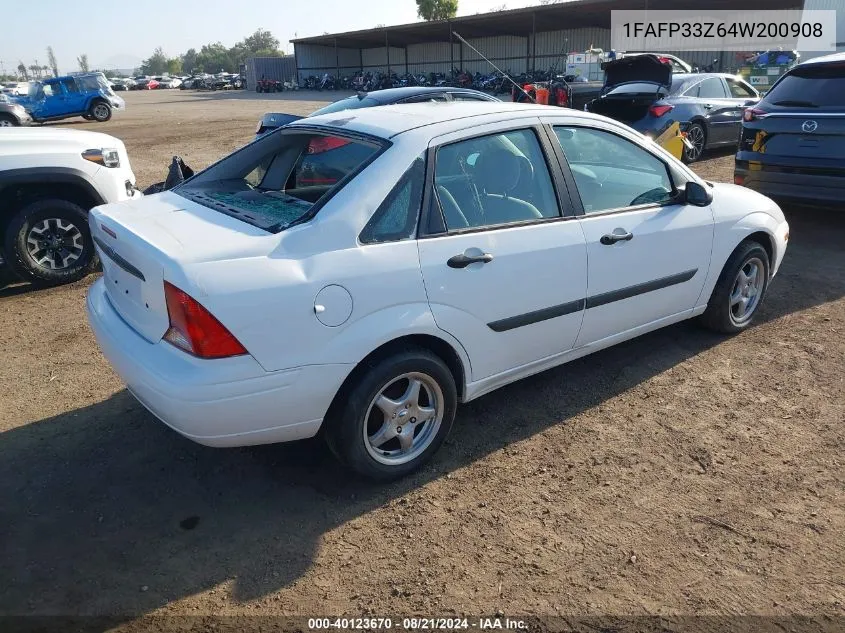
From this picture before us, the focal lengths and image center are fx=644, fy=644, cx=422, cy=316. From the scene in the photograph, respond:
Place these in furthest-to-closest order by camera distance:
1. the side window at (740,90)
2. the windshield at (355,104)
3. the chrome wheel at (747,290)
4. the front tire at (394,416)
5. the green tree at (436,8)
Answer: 1. the green tree at (436,8)
2. the side window at (740,90)
3. the windshield at (355,104)
4. the chrome wheel at (747,290)
5. the front tire at (394,416)

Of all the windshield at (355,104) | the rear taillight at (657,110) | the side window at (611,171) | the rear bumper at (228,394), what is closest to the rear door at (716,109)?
the rear taillight at (657,110)

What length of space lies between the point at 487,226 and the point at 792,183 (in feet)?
16.6

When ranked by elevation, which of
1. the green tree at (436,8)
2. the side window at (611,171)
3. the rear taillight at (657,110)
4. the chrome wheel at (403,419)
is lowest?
the chrome wheel at (403,419)

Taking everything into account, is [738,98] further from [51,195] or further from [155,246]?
[155,246]

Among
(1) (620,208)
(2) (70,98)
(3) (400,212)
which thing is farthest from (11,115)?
(1) (620,208)

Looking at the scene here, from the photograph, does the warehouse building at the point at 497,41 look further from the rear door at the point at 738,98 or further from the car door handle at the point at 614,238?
the car door handle at the point at 614,238

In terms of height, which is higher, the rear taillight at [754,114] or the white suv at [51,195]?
the rear taillight at [754,114]

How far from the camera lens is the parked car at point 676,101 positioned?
1047 cm

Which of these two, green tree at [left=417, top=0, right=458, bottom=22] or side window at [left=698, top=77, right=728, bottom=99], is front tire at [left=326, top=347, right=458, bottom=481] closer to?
side window at [left=698, top=77, right=728, bottom=99]

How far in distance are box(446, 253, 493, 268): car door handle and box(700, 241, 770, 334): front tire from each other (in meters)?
2.12

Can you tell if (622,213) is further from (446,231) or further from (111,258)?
(111,258)

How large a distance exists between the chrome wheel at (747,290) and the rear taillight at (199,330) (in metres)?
3.46

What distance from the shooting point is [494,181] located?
10.9 ft

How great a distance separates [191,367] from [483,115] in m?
1.90
